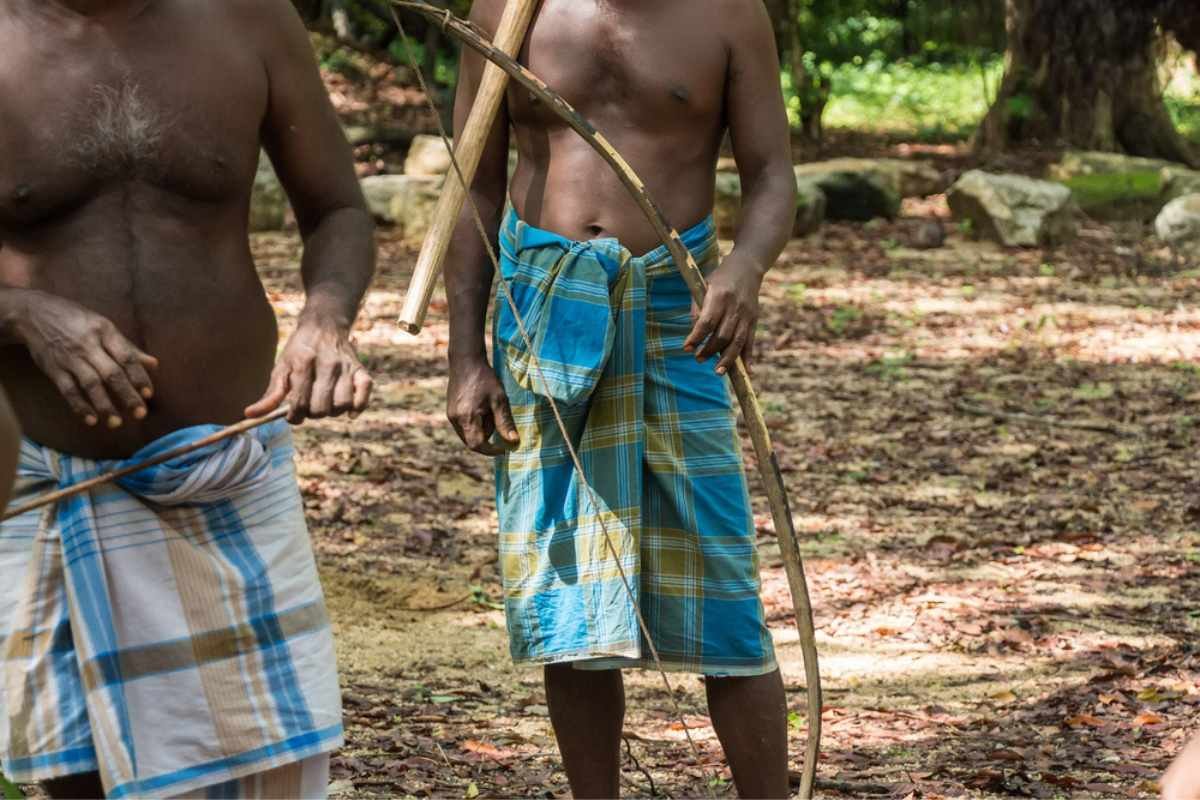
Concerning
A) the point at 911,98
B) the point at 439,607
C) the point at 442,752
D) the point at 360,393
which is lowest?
the point at 442,752

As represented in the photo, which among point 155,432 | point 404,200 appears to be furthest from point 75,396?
point 404,200

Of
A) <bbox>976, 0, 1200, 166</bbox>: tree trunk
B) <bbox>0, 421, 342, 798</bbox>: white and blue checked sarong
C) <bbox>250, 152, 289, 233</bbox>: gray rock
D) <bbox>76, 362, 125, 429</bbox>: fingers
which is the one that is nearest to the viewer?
<bbox>76, 362, 125, 429</bbox>: fingers

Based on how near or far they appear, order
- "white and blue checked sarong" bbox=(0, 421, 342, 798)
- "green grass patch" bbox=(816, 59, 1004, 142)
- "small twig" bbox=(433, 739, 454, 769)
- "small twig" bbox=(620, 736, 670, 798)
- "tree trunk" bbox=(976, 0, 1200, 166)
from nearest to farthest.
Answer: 1. "white and blue checked sarong" bbox=(0, 421, 342, 798)
2. "small twig" bbox=(620, 736, 670, 798)
3. "small twig" bbox=(433, 739, 454, 769)
4. "tree trunk" bbox=(976, 0, 1200, 166)
5. "green grass patch" bbox=(816, 59, 1004, 142)

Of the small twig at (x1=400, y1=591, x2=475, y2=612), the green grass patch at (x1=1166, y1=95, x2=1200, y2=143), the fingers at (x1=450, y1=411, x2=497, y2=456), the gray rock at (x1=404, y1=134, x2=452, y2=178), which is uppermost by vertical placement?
the green grass patch at (x1=1166, y1=95, x2=1200, y2=143)

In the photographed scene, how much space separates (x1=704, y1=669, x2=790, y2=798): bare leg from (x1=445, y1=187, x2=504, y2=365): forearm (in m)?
0.78

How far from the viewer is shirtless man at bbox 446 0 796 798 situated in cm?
298

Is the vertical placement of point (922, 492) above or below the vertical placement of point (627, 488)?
below

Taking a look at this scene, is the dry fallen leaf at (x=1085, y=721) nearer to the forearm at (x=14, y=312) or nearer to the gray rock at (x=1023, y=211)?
the forearm at (x=14, y=312)

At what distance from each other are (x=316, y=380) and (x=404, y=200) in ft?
30.9

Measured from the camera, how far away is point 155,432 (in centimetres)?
241

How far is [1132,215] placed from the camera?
41.5 ft

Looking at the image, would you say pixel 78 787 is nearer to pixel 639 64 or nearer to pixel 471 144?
pixel 471 144

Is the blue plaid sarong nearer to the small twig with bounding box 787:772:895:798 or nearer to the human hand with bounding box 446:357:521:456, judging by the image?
the human hand with bounding box 446:357:521:456

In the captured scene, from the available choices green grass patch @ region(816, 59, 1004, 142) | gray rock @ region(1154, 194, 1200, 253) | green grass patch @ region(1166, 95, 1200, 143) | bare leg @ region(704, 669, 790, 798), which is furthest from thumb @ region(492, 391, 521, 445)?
green grass patch @ region(1166, 95, 1200, 143)
